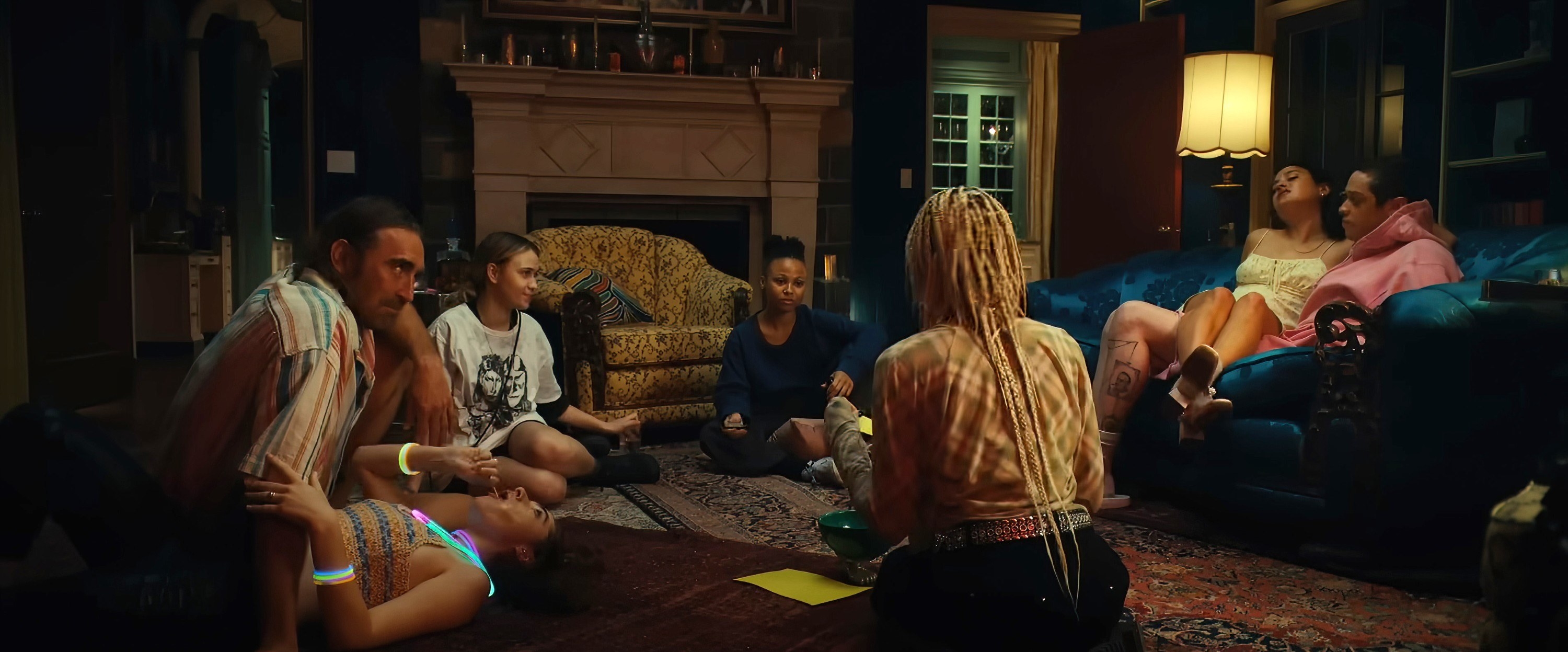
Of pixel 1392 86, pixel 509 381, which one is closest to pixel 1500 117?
pixel 1392 86

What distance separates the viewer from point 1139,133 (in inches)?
231

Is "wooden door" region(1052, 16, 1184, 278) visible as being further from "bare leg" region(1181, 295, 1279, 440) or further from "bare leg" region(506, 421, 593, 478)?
"bare leg" region(506, 421, 593, 478)

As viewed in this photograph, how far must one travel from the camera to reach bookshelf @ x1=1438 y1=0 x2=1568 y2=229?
381cm

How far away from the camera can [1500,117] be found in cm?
407

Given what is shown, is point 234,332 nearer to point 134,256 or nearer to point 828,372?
point 134,256

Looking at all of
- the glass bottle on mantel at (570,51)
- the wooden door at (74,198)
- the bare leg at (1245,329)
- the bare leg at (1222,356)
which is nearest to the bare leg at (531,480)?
the wooden door at (74,198)

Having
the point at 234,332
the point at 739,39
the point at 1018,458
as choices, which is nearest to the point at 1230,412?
the point at 1018,458

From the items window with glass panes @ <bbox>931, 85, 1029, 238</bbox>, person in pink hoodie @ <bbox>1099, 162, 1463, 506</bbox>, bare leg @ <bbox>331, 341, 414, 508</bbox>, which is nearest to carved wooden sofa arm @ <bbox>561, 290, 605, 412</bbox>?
person in pink hoodie @ <bbox>1099, 162, 1463, 506</bbox>

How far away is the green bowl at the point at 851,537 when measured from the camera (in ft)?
6.74

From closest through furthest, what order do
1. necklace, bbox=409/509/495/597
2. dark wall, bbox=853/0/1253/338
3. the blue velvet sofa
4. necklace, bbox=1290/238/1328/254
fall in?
necklace, bbox=409/509/495/597 < the blue velvet sofa < necklace, bbox=1290/238/1328/254 < dark wall, bbox=853/0/1253/338

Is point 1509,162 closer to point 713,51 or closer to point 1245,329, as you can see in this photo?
point 1245,329

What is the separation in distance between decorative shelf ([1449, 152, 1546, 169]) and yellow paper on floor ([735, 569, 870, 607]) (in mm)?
3244

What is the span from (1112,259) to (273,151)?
14.8ft

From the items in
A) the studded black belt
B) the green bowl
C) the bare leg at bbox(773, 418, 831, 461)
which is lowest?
the bare leg at bbox(773, 418, 831, 461)
